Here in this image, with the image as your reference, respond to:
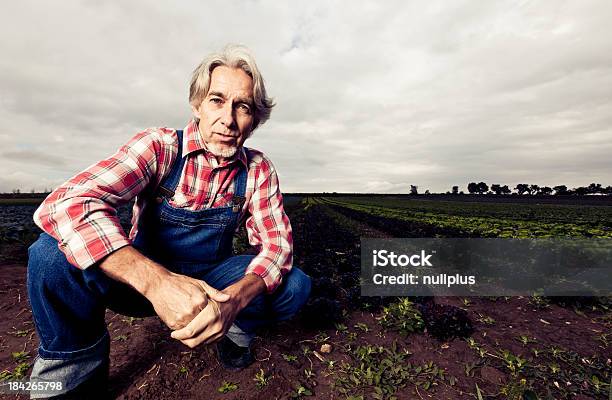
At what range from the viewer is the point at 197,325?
1327 millimetres

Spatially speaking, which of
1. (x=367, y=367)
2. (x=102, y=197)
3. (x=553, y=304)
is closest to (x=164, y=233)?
(x=102, y=197)

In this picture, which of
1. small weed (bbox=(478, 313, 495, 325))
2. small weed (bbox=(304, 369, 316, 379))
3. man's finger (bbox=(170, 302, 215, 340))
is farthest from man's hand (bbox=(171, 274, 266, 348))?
small weed (bbox=(478, 313, 495, 325))

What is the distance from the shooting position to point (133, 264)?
139cm

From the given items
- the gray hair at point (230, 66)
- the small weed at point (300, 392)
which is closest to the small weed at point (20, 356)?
the small weed at point (300, 392)

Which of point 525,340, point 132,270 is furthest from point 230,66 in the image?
point 525,340

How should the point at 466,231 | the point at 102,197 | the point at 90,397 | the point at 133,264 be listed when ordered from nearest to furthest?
the point at 133,264
the point at 102,197
the point at 90,397
the point at 466,231

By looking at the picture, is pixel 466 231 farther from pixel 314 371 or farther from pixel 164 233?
pixel 164 233

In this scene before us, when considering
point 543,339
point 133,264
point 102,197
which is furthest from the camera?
point 543,339

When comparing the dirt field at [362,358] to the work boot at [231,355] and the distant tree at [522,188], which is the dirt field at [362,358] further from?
the distant tree at [522,188]

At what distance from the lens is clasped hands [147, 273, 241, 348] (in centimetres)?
133

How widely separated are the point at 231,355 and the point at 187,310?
48.8 inches

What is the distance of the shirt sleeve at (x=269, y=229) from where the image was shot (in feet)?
6.64

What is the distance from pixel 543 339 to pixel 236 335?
3023 mm

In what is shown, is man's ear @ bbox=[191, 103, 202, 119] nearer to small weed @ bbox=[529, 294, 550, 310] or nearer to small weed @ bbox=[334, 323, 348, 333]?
small weed @ bbox=[334, 323, 348, 333]
